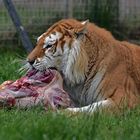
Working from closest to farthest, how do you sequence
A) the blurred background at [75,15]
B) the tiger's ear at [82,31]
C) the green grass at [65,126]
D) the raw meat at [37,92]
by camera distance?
the green grass at [65,126], the raw meat at [37,92], the tiger's ear at [82,31], the blurred background at [75,15]

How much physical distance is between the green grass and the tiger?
0.47m

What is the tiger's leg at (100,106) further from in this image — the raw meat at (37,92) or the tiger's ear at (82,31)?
the tiger's ear at (82,31)

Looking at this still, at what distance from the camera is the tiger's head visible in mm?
7383

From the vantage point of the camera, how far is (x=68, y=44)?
7.42m

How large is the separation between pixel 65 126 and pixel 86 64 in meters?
2.06

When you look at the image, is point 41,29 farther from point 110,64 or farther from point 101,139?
point 101,139

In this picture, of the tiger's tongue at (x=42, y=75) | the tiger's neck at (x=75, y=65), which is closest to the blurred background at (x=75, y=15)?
the tiger's tongue at (x=42, y=75)

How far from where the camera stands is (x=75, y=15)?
12.9 metres

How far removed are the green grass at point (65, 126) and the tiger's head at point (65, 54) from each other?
56cm

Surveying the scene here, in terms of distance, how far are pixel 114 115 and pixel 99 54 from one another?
0.86 meters

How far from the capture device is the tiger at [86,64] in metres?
7.39

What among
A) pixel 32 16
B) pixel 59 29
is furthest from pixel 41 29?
pixel 59 29

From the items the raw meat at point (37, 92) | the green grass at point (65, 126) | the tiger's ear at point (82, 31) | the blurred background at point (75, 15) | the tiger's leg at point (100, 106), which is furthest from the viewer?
the blurred background at point (75, 15)

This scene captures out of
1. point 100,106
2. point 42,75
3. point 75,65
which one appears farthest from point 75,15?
point 100,106
